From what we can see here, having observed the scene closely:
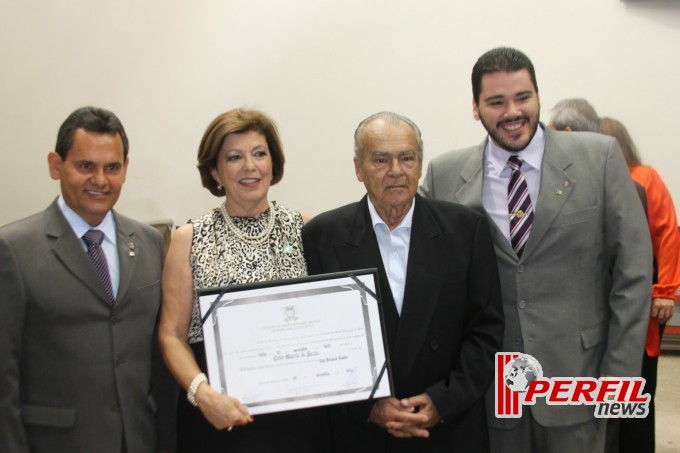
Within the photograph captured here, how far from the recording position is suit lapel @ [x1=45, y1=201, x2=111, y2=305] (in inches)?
74.4

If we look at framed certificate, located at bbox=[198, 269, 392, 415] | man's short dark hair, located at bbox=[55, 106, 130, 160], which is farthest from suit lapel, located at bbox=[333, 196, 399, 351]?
man's short dark hair, located at bbox=[55, 106, 130, 160]

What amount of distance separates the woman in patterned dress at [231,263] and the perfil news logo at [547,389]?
0.61 metres

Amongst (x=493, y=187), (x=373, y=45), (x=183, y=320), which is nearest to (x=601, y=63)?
(x=373, y=45)

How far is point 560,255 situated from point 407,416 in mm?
735

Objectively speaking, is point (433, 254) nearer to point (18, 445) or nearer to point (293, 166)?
point (18, 445)

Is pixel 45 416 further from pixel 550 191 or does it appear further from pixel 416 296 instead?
pixel 550 191

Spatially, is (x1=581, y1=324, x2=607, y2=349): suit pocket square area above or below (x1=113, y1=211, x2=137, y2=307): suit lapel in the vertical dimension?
below

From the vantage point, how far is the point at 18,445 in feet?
5.88

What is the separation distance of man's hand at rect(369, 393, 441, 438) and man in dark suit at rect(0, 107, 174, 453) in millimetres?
732

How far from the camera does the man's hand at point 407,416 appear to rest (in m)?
1.88

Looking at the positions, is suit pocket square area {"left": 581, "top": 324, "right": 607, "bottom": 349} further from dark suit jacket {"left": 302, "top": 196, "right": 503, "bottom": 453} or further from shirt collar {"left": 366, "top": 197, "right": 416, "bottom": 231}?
shirt collar {"left": 366, "top": 197, "right": 416, "bottom": 231}

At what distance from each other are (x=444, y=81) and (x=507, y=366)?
284 centimetres

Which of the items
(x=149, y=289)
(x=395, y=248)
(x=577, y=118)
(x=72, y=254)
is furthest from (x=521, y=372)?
(x=577, y=118)

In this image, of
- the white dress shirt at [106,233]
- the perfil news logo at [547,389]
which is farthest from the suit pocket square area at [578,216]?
the white dress shirt at [106,233]
